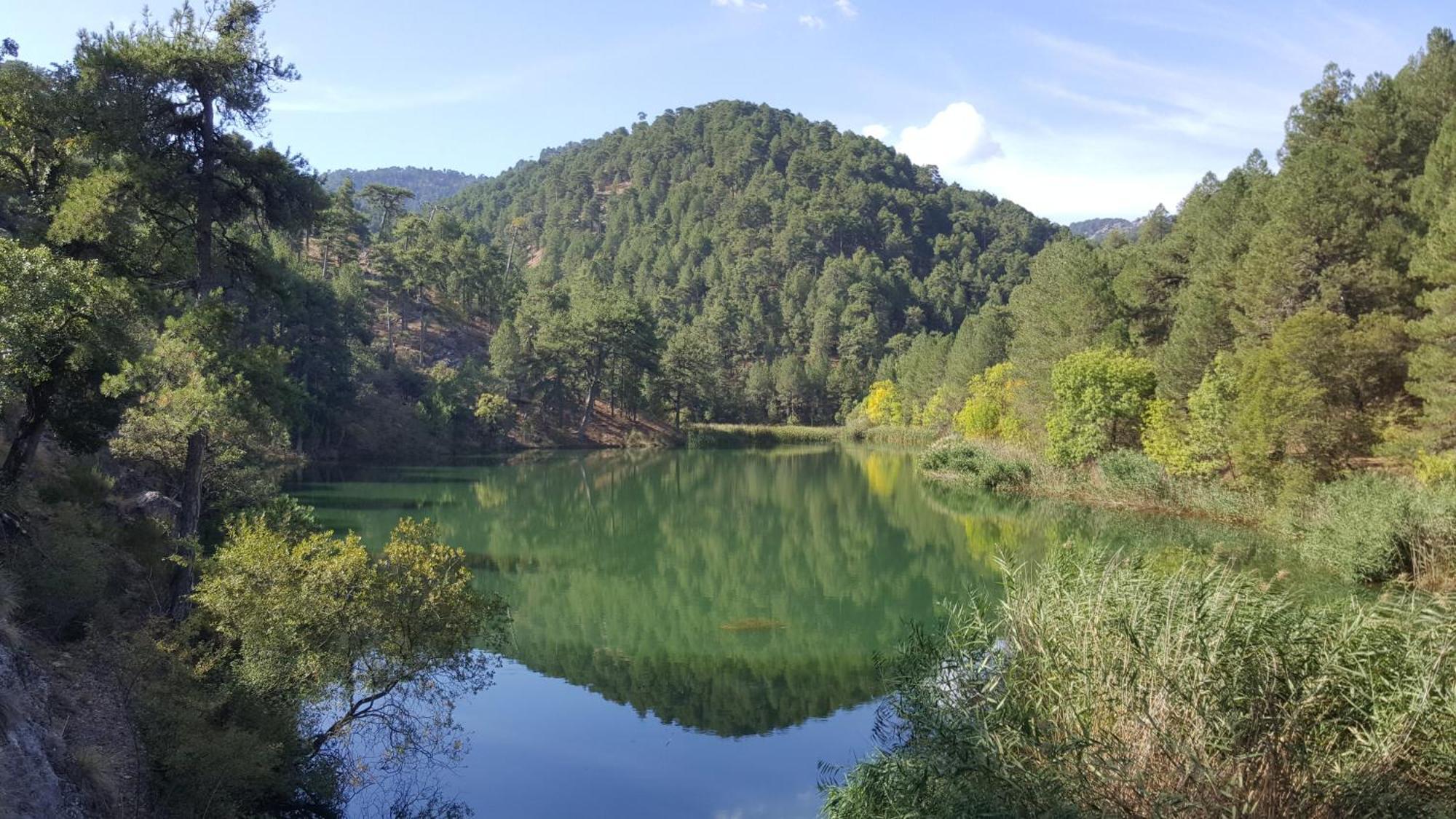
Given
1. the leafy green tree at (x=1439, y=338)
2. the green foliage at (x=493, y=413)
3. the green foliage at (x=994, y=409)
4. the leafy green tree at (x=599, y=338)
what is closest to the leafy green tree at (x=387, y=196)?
the leafy green tree at (x=599, y=338)

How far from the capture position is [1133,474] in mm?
31234

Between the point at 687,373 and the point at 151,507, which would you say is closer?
the point at 151,507

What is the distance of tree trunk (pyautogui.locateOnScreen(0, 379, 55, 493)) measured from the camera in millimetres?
12312

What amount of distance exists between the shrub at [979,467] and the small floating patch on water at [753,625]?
22894 mm

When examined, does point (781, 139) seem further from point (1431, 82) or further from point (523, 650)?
point (523, 650)

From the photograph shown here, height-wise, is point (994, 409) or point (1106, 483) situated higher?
point (994, 409)

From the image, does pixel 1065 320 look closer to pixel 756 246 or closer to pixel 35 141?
pixel 35 141

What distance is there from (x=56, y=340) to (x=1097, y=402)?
A: 31997 mm

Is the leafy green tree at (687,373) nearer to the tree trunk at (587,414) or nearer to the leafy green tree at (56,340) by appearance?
the tree trunk at (587,414)

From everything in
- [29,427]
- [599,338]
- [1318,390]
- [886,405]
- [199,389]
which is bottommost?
[886,405]

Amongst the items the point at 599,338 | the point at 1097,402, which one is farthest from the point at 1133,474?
the point at 599,338

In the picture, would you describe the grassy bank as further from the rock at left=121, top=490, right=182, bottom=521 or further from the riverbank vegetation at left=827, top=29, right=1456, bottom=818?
the rock at left=121, top=490, right=182, bottom=521

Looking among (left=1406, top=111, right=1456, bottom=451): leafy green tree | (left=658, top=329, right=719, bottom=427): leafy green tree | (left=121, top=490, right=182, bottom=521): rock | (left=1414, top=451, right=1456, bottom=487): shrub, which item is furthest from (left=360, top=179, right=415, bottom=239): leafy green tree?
(left=1414, top=451, right=1456, bottom=487): shrub

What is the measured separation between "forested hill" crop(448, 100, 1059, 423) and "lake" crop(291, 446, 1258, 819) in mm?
34156
